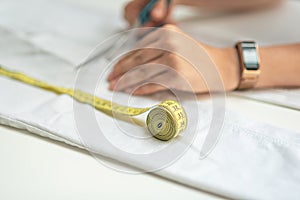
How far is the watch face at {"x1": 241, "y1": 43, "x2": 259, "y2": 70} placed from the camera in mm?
989

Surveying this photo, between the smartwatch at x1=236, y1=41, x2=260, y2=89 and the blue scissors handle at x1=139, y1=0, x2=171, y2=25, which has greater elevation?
the blue scissors handle at x1=139, y1=0, x2=171, y2=25

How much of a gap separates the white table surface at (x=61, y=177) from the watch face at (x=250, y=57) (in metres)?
→ 0.40

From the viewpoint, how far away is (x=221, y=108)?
0.91 meters

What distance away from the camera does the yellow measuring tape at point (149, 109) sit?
78 cm

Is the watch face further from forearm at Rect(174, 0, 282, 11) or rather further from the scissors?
forearm at Rect(174, 0, 282, 11)

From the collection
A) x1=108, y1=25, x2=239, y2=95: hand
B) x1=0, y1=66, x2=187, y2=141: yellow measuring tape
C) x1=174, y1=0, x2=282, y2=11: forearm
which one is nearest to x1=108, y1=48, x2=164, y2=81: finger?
x1=108, y1=25, x2=239, y2=95: hand

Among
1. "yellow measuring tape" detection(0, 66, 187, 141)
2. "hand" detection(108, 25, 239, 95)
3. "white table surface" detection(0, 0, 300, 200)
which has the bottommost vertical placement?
"white table surface" detection(0, 0, 300, 200)

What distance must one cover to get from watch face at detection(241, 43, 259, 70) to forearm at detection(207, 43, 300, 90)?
0.02m

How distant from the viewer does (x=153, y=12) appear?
1.18 m

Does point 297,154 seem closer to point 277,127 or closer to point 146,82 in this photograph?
point 277,127

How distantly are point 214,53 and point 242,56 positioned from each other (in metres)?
0.07

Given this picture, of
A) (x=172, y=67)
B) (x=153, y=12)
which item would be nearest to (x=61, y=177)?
(x=172, y=67)

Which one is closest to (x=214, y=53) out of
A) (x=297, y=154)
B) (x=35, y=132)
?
(x=297, y=154)

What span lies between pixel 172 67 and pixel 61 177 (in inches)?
14.6
